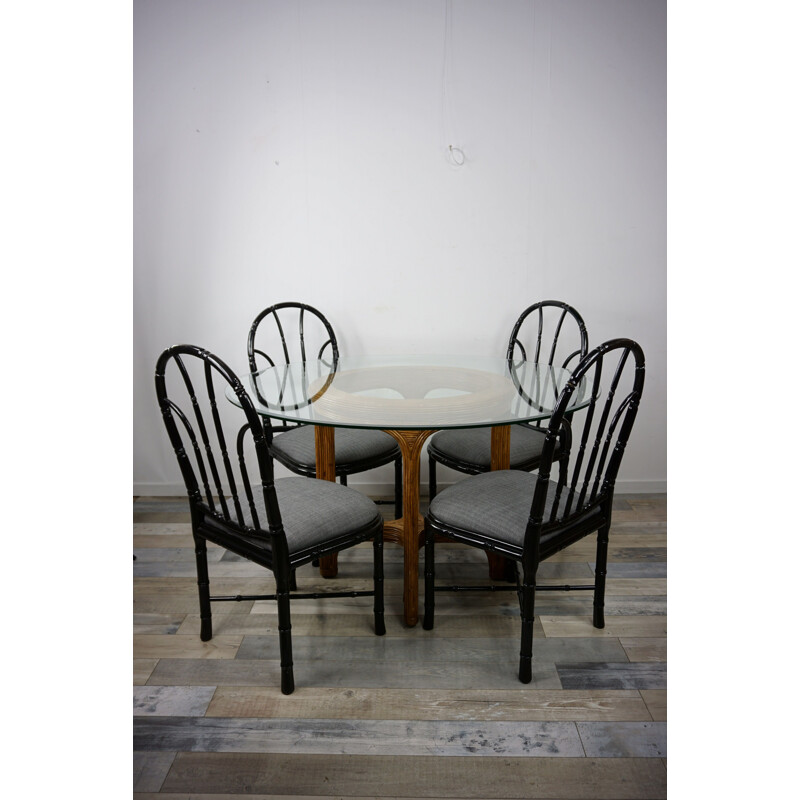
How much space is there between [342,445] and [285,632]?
0.86 metres

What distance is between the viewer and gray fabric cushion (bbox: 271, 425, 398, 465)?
7.82 ft

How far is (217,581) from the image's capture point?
7.82ft

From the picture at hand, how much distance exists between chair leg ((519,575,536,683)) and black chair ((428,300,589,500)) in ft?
2.08

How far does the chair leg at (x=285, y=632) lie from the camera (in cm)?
168

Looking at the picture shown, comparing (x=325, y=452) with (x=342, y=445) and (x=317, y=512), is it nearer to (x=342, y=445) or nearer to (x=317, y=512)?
(x=342, y=445)

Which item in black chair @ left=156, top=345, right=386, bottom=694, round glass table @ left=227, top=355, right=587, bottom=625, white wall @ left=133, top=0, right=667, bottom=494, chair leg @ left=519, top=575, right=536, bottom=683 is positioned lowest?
chair leg @ left=519, top=575, right=536, bottom=683

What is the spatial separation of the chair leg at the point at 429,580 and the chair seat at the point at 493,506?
0.27 feet

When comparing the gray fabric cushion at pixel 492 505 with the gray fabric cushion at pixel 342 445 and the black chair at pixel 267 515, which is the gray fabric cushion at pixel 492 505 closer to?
the black chair at pixel 267 515

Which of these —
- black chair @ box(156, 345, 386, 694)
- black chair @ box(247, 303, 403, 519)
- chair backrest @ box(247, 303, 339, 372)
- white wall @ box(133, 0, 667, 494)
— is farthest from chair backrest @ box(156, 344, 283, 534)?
white wall @ box(133, 0, 667, 494)

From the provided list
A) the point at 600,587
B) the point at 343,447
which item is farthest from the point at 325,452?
the point at 600,587

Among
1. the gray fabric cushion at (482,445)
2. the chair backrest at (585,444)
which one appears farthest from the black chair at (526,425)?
the chair backrest at (585,444)

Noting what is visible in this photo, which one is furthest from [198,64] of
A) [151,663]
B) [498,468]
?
[151,663]

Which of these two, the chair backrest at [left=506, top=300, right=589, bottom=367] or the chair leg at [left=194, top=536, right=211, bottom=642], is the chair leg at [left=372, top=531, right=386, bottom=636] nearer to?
the chair leg at [left=194, top=536, right=211, bottom=642]

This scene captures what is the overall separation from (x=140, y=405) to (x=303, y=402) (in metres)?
1.55
